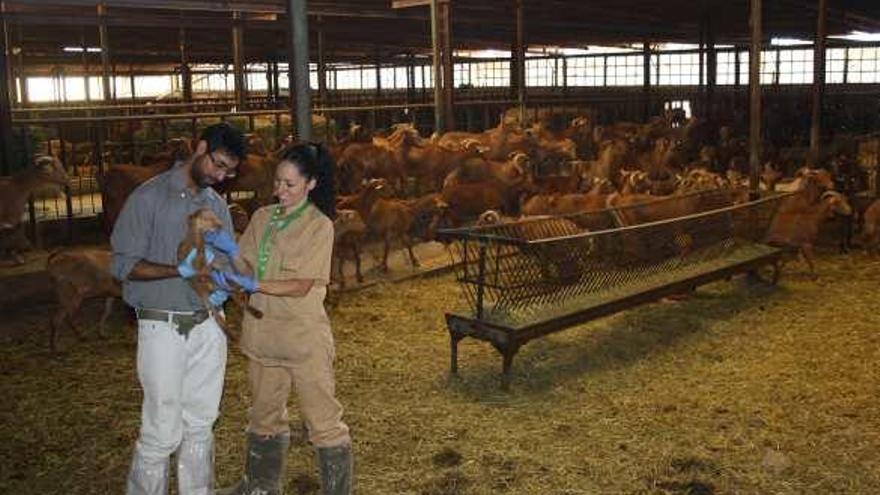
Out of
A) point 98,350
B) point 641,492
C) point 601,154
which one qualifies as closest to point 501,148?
point 601,154

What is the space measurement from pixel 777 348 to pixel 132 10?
15.9 meters

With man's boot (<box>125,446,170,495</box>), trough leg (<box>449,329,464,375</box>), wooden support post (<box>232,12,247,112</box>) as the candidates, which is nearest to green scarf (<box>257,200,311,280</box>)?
man's boot (<box>125,446,170,495</box>)

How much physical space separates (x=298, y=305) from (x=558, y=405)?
289 centimetres

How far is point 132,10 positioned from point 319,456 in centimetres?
1695

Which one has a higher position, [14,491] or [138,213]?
[138,213]

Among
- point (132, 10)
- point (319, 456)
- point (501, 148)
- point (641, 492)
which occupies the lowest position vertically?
point (641, 492)

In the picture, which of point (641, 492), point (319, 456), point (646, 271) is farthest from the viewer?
point (646, 271)

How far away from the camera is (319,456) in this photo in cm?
487

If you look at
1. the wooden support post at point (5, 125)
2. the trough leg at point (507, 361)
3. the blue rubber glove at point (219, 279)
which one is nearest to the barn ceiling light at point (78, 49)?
the wooden support post at point (5, 125)

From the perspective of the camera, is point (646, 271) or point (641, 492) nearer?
point (641, 492)

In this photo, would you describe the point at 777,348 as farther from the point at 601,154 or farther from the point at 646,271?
the point at 601,154

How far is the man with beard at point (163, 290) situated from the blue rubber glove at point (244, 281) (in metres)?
0.16

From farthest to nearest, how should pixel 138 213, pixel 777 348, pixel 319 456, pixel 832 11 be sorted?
pixel 832 11 < pixel 777 348 < pixel 319 456 < pixel 138 213

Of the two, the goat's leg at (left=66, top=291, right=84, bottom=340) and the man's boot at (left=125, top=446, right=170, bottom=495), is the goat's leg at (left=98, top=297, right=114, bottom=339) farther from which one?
the man's boot at (left=125, top=446, right=170, bottom=495)
